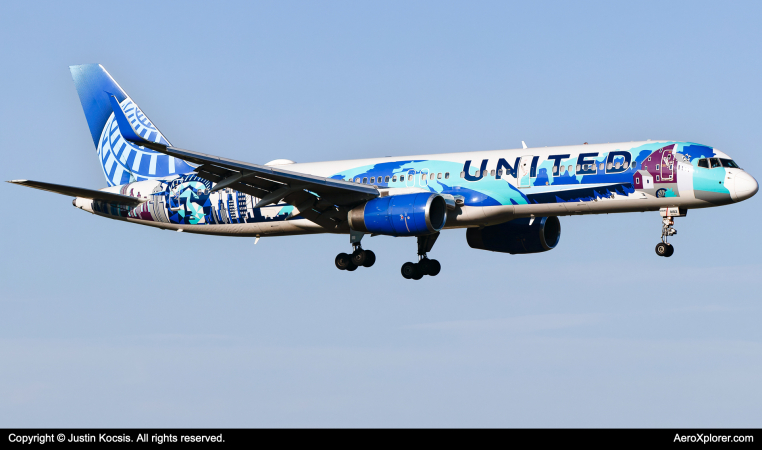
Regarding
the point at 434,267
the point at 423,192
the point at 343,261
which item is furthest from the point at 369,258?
the point at 423,192

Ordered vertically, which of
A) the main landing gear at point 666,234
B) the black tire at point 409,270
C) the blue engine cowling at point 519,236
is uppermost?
the blue engine cowling at point 519,236

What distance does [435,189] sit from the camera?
149ft

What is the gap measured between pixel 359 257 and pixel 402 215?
221 inches

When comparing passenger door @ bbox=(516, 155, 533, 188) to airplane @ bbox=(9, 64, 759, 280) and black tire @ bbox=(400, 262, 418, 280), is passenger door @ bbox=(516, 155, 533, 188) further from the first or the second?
black tire @ bbox=(400, 262, 418, 280)

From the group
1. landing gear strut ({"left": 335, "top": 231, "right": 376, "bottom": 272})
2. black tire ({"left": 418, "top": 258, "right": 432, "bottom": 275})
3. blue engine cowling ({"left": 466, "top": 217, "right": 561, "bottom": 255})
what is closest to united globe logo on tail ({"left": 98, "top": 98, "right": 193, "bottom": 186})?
landing gear strut ({"left": 335, "top": 231, "right": 376, "bottom": 272})

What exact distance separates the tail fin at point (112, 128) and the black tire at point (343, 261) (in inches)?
439

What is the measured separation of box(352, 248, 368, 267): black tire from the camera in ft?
157

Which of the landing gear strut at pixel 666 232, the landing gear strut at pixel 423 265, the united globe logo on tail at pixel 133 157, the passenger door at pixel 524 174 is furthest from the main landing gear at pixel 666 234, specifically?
the united globe logo on tail at pixel 133 157

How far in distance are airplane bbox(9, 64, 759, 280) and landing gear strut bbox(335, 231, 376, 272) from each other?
45 millimetres

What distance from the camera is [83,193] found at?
48562mm

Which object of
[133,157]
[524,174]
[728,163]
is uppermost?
[133,157]

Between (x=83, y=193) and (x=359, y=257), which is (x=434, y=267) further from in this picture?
(x=83, y=193)

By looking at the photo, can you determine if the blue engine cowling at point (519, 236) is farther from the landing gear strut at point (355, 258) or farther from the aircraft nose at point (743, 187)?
the aircraft nose at point (743, 187)

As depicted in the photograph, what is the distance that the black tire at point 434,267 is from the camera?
5022 centimetres
